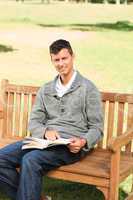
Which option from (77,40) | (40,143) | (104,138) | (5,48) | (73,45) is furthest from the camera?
(77,40)

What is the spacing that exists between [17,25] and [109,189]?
636 inches

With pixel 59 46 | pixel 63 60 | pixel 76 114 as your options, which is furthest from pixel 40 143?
pixel 59 46

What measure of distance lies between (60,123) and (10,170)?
581 mm

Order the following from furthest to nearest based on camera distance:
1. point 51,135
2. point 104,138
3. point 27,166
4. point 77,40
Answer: point 77,40 < point 104,138 < point 51,135 < point 27,166

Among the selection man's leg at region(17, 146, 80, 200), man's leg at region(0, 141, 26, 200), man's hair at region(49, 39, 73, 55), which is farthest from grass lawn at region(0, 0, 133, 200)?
man's hair at region(49, 39, 73, 55)

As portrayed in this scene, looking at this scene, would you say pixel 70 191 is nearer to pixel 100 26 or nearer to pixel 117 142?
pixel 117 142

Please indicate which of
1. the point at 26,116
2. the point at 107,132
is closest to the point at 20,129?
the point at 26,116

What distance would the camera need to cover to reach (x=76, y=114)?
5184mm

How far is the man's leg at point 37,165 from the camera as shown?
4758 millimetres

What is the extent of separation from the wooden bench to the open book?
214 millimetres

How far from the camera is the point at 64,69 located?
515cm

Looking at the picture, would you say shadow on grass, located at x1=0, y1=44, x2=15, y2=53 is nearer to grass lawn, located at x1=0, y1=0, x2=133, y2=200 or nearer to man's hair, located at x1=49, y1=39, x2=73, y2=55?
grass lawn, located at x1=0, y1=0, x2=133, y2=200

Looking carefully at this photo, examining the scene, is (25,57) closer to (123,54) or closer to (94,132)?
(123,54)

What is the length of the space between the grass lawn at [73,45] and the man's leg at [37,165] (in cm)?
89
